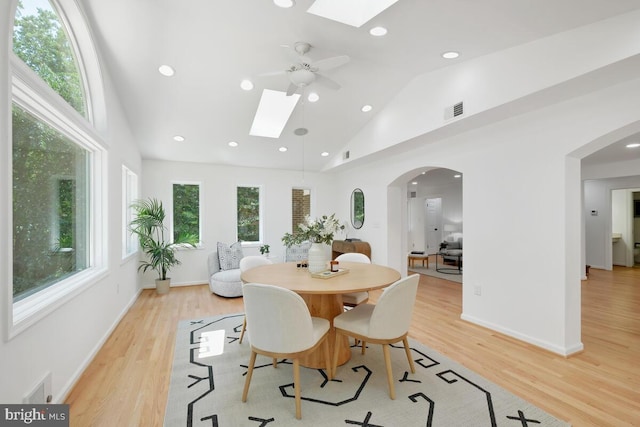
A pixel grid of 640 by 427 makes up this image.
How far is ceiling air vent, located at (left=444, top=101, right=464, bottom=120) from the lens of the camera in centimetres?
328

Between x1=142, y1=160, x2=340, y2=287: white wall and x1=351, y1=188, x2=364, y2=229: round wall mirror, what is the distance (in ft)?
0.90

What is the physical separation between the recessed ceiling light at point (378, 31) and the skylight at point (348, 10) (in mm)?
141

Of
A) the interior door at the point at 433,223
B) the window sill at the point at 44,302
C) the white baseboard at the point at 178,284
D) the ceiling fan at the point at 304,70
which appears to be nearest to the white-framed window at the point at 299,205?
the white baseboard at the point at 178,284

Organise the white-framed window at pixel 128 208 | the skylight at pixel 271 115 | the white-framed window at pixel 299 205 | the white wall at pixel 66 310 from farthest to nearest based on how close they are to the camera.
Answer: the white-framed window at pixel 299 205
the skylight at pixel 271 115
the white-framed window at pixel 128 208
the white wall at pixel 66 310

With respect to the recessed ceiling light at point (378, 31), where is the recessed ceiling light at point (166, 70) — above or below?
below

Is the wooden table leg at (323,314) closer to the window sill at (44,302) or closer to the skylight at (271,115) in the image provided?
the window sill at (44,302)

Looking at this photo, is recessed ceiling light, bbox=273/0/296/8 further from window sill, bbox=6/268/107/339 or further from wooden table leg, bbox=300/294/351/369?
window sill, bbox=6/268/107/339

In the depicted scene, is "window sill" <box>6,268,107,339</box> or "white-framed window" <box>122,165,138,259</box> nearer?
"window sill" <box>6,268,107,339</box>

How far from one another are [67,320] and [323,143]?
14.7 ft

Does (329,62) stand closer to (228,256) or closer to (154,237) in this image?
(228,256)

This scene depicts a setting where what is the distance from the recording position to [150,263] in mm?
5285

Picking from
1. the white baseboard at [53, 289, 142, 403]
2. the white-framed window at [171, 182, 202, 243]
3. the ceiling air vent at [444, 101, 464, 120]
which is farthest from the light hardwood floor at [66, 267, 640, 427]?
the ceiling air vent at [444, 101, 464, 120]

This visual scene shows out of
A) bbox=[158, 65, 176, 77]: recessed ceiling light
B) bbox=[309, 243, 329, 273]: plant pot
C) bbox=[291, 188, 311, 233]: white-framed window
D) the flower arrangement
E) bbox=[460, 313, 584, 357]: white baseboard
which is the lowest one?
bbox=[460, 313, 584, 357]: white baseboard

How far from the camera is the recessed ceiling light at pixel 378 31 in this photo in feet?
8.84
